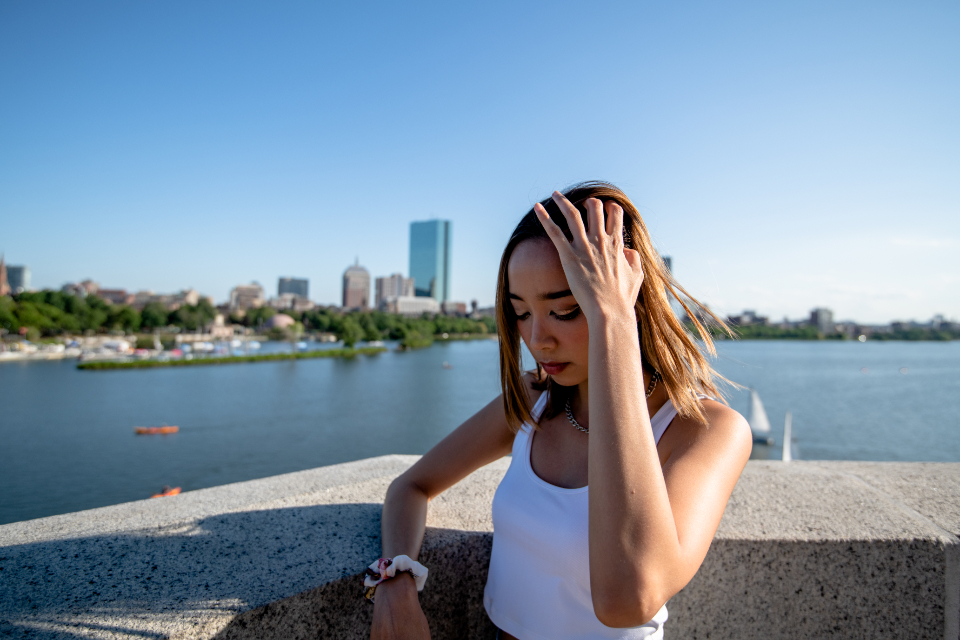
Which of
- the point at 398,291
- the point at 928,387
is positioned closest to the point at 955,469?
the point at 928,387

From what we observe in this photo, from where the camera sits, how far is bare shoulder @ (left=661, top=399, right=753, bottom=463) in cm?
88

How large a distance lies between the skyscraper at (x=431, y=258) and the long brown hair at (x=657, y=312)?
142924mm

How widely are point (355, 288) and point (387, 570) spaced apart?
143834 mm

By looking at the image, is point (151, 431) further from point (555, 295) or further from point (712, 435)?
point (712, 435)

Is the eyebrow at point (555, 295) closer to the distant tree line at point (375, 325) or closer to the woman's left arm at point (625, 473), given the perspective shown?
the woman's left arm at point (625, 473)

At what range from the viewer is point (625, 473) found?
0.71 metres

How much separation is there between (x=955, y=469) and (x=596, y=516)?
163 centimetres

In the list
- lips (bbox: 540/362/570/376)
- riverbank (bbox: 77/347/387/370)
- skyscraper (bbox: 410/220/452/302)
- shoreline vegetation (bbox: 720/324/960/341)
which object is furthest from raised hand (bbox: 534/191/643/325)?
skyscraper (bbox: 410/220/452/302)

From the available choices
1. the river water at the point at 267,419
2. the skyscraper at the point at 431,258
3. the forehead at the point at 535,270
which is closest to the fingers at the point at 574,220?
the forehead at the point at 535,270

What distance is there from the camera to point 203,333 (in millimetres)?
72500

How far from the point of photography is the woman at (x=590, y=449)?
712 millimetres

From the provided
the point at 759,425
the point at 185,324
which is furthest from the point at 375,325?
the point at 759,425

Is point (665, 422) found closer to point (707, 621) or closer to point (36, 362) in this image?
point (707, 621)

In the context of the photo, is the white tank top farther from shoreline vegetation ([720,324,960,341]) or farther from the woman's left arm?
shoreline vegetation ([720,324,960,341])
